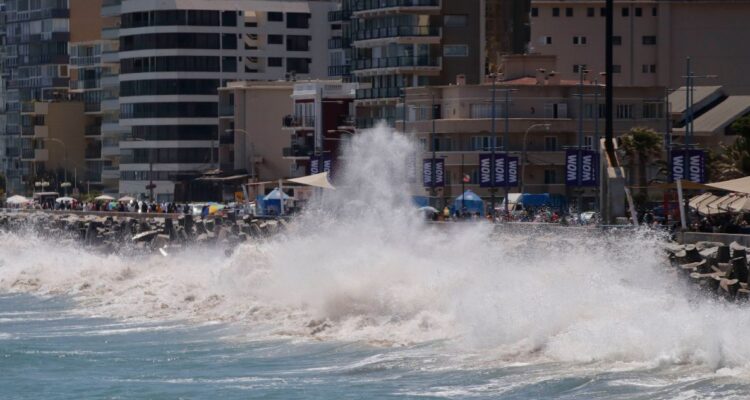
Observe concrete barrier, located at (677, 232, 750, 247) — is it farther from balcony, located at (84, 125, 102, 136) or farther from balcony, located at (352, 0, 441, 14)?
balcony, located at (84, 125, 102, 136)

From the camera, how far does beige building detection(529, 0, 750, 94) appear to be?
98.4 meters

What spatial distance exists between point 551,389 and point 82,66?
109080 mm

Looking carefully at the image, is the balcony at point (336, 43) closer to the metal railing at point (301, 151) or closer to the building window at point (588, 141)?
the metal railing at point (301, 151)

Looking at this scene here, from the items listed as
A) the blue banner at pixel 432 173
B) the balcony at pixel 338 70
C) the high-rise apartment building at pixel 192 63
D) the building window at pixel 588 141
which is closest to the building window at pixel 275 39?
the high-rise apartment building at pixel 192 63

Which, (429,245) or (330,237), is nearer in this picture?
(429,245)

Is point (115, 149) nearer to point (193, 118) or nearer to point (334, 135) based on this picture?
point (193, 118)

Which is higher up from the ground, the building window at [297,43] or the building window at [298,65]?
the building window at [297,43]

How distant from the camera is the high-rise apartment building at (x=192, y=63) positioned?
11775 centimetres

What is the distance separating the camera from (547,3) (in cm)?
9844

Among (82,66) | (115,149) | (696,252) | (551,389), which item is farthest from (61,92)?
(551,389)

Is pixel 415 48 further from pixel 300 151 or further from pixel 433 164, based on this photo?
pixel 433 164

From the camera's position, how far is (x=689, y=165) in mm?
59656

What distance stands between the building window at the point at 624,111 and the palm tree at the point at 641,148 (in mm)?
4032

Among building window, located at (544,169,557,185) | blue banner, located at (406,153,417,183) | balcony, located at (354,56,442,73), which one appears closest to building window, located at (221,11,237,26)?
balcony, located at (354,56,442,73)
